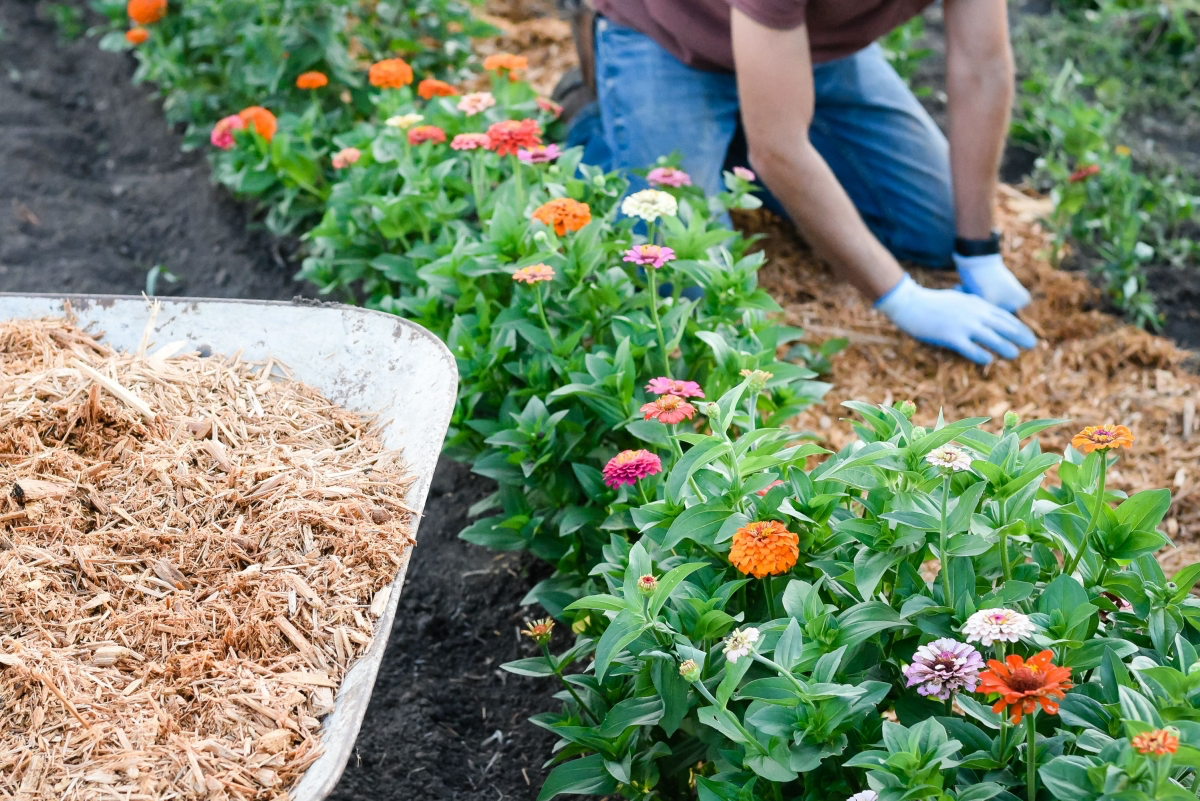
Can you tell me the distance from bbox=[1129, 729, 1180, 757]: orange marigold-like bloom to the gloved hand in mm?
2233

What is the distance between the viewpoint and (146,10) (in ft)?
10.6

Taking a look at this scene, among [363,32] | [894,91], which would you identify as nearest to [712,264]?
[894,91]

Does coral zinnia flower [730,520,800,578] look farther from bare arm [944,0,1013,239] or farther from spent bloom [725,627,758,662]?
bare arm [944,0,1013,239]

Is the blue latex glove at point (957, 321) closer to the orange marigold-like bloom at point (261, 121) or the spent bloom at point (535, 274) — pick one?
the spent bloom at point (535, 274)

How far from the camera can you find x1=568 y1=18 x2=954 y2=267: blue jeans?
9.79 ft

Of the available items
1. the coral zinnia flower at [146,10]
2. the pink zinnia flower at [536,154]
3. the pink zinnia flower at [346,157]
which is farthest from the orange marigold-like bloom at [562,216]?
the coral zinnia flower at [146,10]

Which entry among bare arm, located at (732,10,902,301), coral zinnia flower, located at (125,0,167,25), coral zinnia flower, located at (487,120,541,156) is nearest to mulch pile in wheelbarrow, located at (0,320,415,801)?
coral zinnia flower, located at (487,120,541,156)

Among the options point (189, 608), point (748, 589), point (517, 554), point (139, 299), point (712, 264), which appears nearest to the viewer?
point (189, 608)

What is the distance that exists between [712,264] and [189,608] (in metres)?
1.18

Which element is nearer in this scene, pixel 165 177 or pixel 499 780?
pixel 499 780

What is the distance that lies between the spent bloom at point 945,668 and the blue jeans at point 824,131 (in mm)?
2047

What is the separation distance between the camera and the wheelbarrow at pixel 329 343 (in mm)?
1607

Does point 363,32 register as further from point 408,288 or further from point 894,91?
point 894,91

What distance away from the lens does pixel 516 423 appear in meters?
1.92
